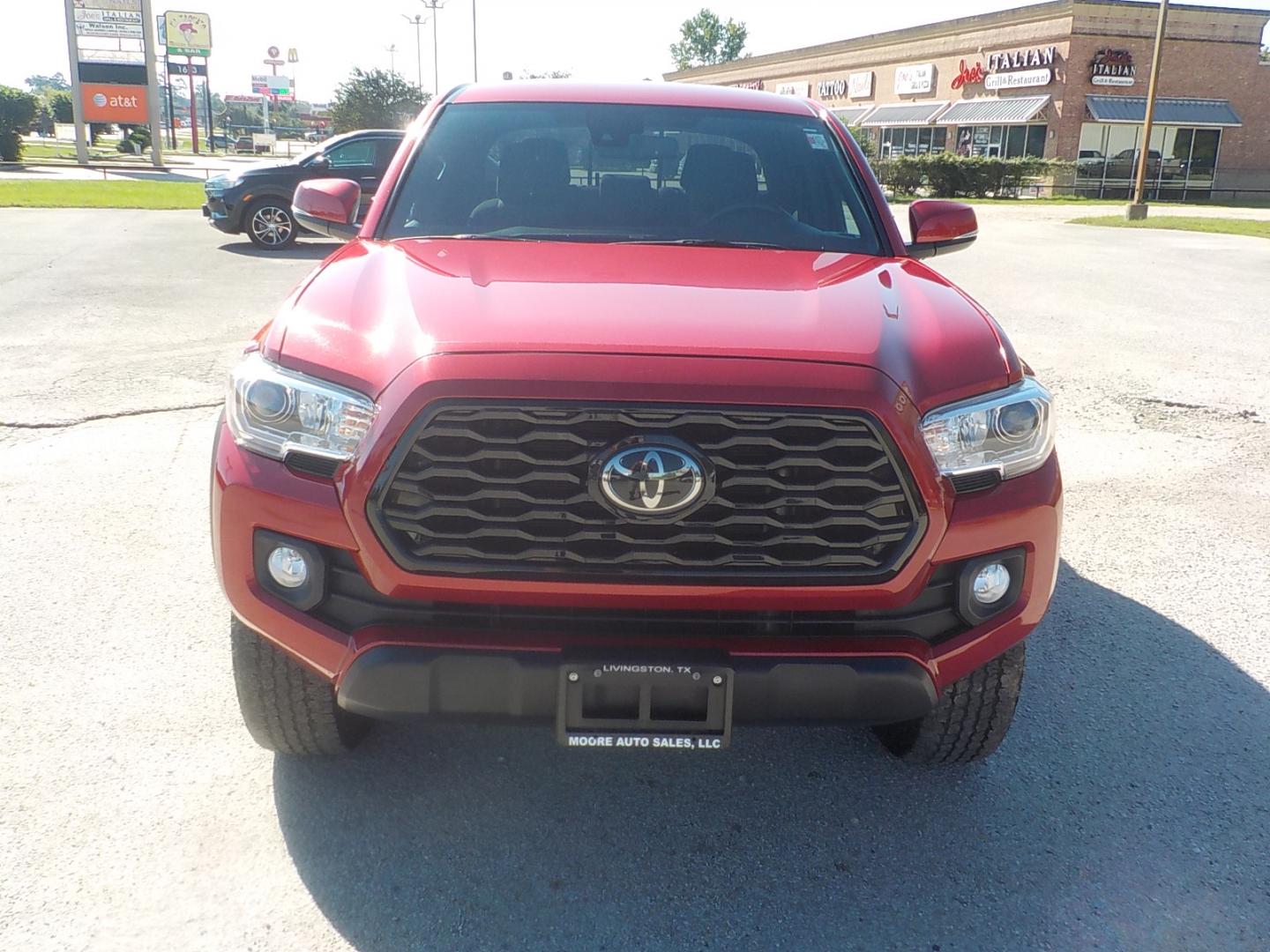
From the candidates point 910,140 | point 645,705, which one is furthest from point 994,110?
point 645,705

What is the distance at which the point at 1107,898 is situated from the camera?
245 cm

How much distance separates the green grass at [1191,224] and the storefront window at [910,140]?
19261 mm

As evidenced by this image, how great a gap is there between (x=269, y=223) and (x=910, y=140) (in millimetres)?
36702

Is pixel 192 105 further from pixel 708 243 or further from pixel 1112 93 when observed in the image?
pixel 708 243

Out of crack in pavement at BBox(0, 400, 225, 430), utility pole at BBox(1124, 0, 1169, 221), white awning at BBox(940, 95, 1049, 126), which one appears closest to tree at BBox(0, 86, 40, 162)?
white awning at BBox(940, 95, 1049, 126)

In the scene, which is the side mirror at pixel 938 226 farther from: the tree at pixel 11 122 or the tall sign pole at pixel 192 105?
the tall sign pole at pixel 192 105

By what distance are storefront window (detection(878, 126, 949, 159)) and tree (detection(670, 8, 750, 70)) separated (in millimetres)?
57414

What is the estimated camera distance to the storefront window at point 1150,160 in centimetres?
3869

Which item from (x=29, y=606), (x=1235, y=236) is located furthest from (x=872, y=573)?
(x=1235, y=236)

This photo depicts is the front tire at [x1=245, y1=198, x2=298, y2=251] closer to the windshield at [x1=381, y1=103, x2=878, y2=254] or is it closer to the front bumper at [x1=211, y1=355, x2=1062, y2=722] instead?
the windshield at [x1=381, y1=103, x2=878, y2=254]


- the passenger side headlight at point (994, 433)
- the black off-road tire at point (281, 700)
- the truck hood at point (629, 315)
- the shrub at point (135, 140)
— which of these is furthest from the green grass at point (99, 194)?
the shrub at point (135, 140)

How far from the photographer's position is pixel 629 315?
2.43 metres

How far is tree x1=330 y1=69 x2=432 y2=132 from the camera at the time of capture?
4334 cm

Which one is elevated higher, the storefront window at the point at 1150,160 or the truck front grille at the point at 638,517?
the storefront window at the point at 1150,160
